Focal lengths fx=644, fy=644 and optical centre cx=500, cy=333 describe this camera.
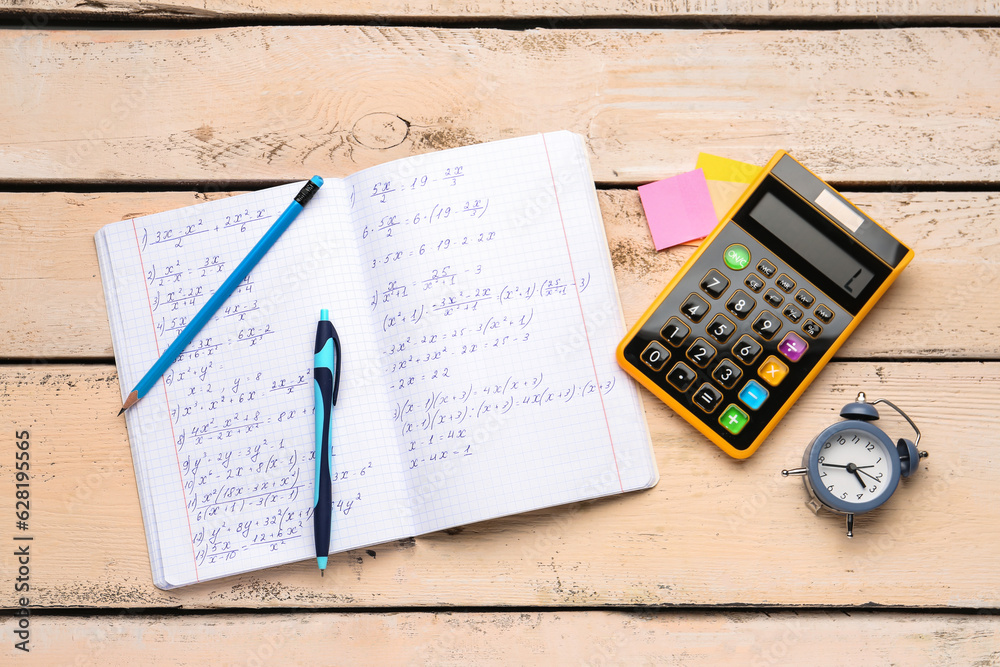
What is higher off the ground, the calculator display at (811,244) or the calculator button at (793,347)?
the calculator display at (811,244)

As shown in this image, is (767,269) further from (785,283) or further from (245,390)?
(245,390)

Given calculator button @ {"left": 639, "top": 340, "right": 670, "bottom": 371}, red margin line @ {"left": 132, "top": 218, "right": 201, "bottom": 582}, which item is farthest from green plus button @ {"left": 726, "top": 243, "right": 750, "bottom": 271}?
red margin line @ {"left": 132, "top": 218, "right": 201, "bottom": 582}

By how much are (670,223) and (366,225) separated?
0.29 m

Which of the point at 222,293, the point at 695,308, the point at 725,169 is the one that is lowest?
the point at 222,293

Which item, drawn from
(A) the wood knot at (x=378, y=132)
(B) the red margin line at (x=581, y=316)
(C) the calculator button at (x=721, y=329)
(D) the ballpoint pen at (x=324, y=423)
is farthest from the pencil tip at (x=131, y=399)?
(C) the calculator button at (x=721, y=329)

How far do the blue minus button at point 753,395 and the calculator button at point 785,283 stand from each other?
9cm

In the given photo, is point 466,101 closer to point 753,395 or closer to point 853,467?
point 753,395

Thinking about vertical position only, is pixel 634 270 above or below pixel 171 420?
above

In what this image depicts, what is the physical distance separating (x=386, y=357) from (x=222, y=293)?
162mm

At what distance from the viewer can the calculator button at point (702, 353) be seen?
0.59 meters

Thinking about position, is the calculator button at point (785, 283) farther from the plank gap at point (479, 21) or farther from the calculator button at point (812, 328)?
the plank gap at point (479, 21)

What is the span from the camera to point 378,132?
63 centimetres

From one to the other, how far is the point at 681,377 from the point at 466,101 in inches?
13.3

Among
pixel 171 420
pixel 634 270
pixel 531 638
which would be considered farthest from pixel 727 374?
pixel 171 420
